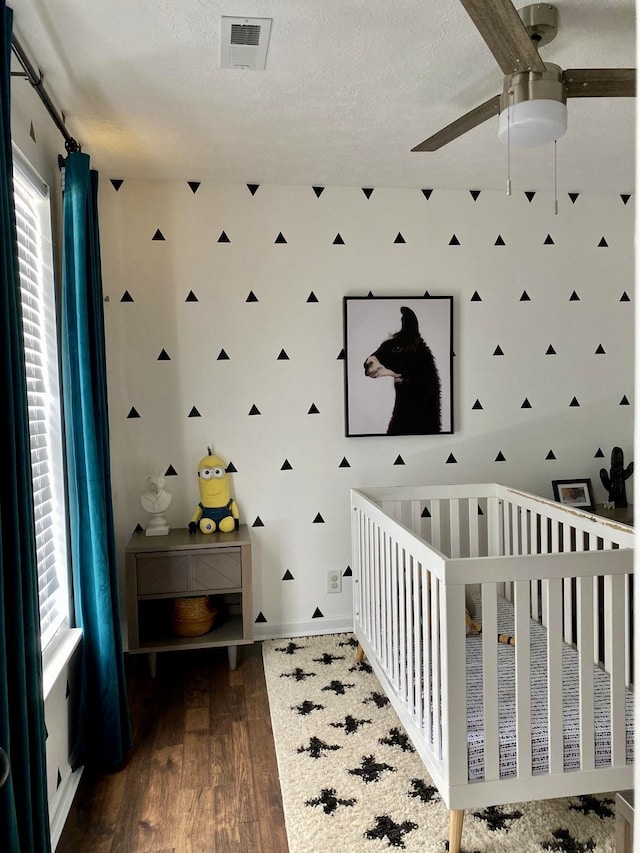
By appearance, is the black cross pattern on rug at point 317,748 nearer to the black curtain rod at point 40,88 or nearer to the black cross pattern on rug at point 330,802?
the black cross pattern on rug at point 330,802

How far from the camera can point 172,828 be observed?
192 centimetres

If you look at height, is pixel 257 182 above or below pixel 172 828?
above

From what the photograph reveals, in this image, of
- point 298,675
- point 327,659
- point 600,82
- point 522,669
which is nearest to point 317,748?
point 298,675

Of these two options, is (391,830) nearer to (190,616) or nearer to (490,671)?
(490,671)

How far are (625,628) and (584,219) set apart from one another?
2405 millimetres

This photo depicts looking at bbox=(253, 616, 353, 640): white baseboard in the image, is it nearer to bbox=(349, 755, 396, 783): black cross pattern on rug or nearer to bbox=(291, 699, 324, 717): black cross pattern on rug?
bbox=(291, 699, 324, 717): black cross pattern on rug

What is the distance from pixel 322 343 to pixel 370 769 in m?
1.91

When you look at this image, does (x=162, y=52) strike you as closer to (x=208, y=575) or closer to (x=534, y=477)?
(x=208, y=575)

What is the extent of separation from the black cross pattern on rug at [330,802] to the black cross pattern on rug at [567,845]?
57 cm

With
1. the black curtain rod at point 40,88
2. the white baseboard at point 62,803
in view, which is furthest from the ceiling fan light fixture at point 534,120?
the white baseboard at point 62,803

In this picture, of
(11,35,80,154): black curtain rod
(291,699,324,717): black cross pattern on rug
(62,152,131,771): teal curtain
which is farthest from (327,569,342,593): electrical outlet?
(11,35,80,154): black curtain rod

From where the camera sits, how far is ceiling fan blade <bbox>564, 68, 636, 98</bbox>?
1512mm

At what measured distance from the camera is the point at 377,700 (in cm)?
264

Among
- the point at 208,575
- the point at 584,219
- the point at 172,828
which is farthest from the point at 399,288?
the point at 172,828
